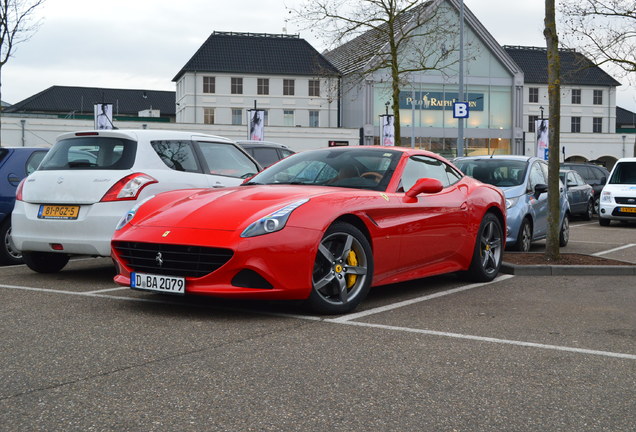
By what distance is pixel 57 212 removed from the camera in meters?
8.00

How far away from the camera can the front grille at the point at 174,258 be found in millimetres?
5902

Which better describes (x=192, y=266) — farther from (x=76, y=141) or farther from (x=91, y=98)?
(x=91, y=98)

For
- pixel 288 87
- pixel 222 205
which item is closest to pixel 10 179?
pixel 222 205

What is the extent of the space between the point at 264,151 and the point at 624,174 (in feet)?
33.6

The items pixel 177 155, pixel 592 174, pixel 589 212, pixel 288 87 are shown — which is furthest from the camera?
pixel 288 87

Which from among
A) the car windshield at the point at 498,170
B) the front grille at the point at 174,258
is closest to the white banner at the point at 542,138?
the car windshield at the point at 498,170

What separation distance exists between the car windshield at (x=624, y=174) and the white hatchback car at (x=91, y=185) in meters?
14.3

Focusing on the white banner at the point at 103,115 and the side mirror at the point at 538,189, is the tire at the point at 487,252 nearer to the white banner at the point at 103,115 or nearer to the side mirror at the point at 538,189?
the side mirror at the point at 538,189

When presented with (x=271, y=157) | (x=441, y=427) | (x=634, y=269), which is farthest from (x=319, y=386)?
(x=271, y=157)

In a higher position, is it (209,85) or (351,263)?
(209,85)

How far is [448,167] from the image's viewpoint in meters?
8.44

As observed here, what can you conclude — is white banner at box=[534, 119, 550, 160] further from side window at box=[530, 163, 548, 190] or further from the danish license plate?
the danish license plate

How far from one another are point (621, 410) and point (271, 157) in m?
11.4

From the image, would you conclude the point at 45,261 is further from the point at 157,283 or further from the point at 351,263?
the point at 351,263
